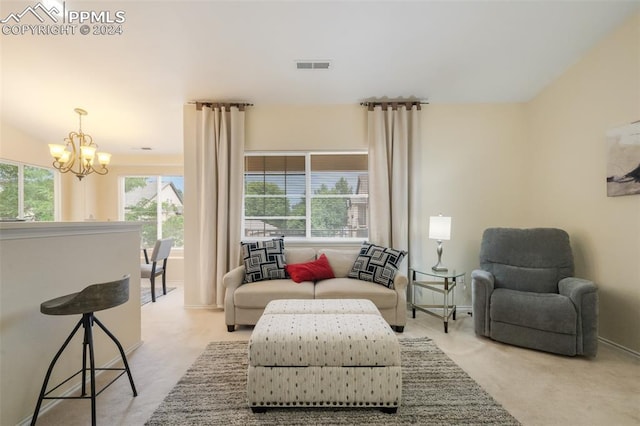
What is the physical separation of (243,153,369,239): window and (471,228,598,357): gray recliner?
5.25 ft

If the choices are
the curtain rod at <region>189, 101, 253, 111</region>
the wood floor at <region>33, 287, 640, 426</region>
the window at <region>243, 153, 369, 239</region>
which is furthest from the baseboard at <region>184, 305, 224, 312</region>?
the curtain rod at <region>189, 101, 253, 111</region>

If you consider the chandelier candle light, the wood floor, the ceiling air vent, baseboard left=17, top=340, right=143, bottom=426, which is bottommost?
the wood floor

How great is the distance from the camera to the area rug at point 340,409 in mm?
1645

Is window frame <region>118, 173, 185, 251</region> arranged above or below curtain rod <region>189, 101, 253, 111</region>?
below

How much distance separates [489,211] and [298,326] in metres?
3.09

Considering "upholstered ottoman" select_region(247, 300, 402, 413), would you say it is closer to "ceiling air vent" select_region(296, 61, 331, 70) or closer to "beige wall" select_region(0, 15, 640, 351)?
"beige wall" select_region(0, 15, 640, 351)

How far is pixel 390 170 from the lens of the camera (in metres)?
3.63

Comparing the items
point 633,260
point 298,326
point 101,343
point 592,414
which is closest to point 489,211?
point 633,260

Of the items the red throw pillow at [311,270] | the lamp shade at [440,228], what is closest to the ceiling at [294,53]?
the lamp shade at [440,228]

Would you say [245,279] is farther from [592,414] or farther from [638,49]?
[638,49]

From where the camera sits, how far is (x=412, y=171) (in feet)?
11.9

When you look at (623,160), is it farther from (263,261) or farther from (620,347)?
(263,261)
